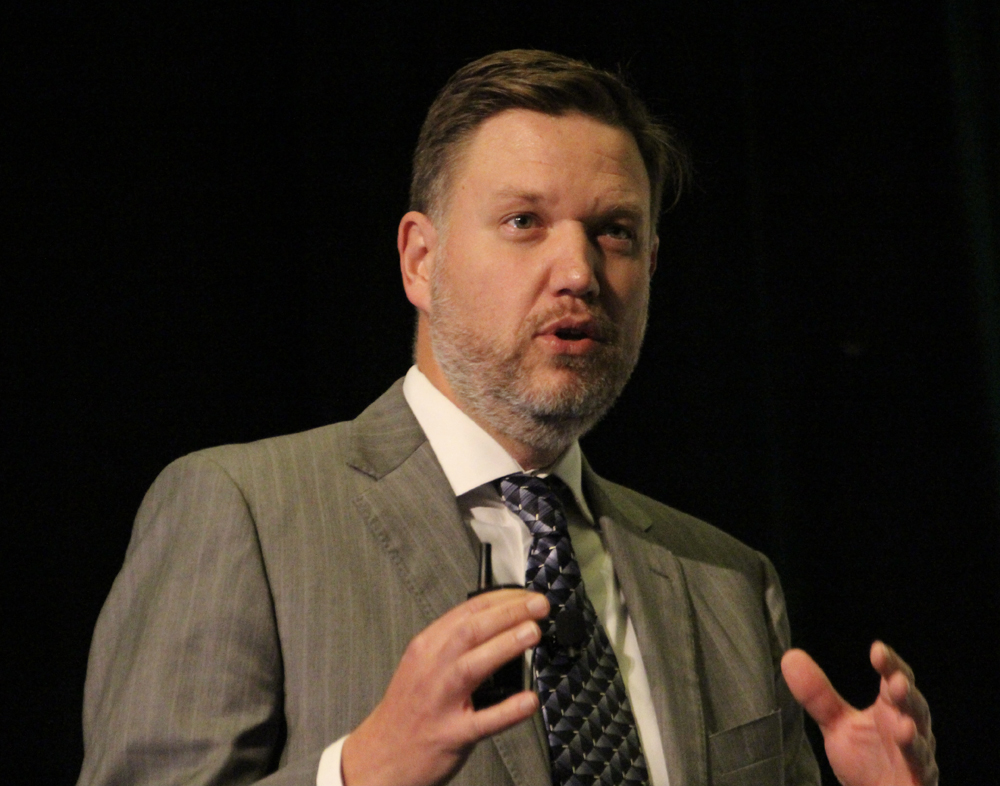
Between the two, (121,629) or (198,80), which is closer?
(121,629)

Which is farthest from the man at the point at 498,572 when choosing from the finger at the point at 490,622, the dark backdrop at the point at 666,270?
the dark backdrop at the point at 666,270

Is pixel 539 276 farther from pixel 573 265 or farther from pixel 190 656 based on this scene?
pixel 190 656

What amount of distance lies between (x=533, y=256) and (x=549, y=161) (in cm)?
17

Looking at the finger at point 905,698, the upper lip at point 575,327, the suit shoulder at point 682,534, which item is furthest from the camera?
the suit shoulder at point 682,534

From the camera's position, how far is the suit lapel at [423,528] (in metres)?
1.50

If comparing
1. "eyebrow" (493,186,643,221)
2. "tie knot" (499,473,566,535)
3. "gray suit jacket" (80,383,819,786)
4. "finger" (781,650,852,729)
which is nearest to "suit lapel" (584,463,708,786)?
"gray suit jacket" (80,383,819,786)

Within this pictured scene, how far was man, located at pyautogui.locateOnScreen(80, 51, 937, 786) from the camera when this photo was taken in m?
1.41

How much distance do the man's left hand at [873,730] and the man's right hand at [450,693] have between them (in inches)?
18.1

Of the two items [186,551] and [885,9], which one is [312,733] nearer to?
[186,551]

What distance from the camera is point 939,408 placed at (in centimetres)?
270

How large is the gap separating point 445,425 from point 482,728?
728 mm

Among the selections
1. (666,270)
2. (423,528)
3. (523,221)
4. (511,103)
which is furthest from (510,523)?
(666,270)

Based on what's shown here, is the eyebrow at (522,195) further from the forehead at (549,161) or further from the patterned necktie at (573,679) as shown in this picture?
the patterned necktie at (573,679)

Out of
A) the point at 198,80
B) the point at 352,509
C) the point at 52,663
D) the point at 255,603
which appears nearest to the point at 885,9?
the point at 198,80
